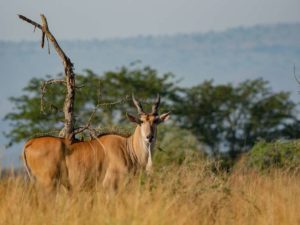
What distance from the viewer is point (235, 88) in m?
32.9

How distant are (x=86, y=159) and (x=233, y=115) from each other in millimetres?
23699

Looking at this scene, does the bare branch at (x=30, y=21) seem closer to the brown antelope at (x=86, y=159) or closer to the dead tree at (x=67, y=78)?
the dead tree at (x=67, y=78)

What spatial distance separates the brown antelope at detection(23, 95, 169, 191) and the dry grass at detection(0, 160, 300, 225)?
22.8 inches

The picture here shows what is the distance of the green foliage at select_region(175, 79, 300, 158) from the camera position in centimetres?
3031

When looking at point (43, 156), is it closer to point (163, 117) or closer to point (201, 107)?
point (163, 117)

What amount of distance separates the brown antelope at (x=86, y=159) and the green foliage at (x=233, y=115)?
67.0 ft

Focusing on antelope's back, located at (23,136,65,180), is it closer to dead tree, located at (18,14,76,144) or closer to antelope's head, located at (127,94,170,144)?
dead tree, located at (18,14,76,144)

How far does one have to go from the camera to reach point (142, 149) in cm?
897

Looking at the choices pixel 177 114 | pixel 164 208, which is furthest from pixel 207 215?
pixel 177 114

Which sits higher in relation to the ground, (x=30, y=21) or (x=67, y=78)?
(x=30, y=21)

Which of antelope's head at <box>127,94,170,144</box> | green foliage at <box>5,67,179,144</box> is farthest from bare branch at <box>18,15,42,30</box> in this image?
green foliage at <box>5,67,179,144</box>

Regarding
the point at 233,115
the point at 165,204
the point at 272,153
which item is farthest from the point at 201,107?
the point at 165,204

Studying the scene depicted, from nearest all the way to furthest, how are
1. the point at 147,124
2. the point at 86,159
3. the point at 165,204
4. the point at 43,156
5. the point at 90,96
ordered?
the point at 165,204, the point at 43,156, the point at 86,159, the point at 147,124, the point at 90,96

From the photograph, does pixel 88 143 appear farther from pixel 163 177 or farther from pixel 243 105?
pixel 243 105
